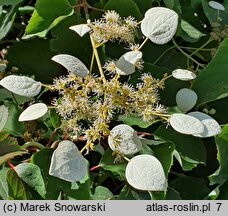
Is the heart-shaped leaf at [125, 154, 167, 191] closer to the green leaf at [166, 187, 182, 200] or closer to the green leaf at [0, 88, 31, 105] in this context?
the green leaf at [166, 187, 182, 200]

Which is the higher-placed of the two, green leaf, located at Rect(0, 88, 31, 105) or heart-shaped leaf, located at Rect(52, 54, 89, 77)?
heart-shaped leaf, located at Rect(52, 54, 89, 77)

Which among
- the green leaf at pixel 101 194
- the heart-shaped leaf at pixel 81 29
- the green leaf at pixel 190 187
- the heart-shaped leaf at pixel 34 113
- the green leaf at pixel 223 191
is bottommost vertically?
the green leaf at pixel 190 187

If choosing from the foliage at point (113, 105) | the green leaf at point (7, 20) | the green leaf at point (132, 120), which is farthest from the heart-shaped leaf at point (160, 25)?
the green leaf at point (7, 20)

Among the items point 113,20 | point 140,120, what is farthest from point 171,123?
point 113,20

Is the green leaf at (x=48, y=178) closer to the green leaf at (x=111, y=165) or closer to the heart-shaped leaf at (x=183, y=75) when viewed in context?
the green leaf at (x=111, y=165)

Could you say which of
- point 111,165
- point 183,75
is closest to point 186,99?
point 183,75

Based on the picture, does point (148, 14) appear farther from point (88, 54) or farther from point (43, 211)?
point (43, 211)

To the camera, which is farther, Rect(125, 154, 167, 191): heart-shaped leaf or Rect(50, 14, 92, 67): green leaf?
Rect(50, 14, 92, 67): green leaf

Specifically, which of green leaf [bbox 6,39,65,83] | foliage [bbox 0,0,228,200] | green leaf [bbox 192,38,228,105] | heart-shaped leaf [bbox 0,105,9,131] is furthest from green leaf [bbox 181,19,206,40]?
heart-shaped leaf [bbox 0,105,9,131]
